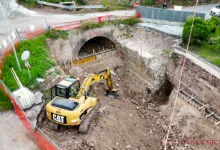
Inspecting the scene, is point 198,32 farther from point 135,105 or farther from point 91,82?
point 91,82

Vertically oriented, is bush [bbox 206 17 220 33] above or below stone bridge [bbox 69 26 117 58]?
above

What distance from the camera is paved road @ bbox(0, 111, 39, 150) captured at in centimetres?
1177

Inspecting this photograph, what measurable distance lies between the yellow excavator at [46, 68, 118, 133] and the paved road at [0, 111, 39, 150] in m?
1.51

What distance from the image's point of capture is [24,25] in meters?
21.1

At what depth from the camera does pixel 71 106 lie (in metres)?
12.7

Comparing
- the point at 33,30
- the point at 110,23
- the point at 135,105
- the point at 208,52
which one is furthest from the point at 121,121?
the point at 33,30

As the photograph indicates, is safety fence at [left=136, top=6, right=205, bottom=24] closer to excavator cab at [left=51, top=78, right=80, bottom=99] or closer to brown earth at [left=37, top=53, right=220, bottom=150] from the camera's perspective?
brown earth at [left=37, top=53, right=220, bottom=150]

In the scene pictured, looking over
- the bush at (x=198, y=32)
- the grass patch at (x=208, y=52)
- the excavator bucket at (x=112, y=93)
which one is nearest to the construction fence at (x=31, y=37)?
the excavator bucket at (x=112, y=93)

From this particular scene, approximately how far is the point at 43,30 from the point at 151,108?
9948 mm

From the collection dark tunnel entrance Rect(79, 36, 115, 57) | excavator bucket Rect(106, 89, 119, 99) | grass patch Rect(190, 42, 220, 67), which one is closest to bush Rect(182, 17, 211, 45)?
grass patch Rect(190, 42, 220, 67)

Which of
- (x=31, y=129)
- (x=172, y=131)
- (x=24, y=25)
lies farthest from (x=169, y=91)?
(x=24, y=25)

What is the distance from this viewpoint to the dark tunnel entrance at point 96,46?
2206 cm

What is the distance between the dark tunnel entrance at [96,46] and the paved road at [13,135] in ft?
31.4

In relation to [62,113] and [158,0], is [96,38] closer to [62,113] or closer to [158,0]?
[158,0]
